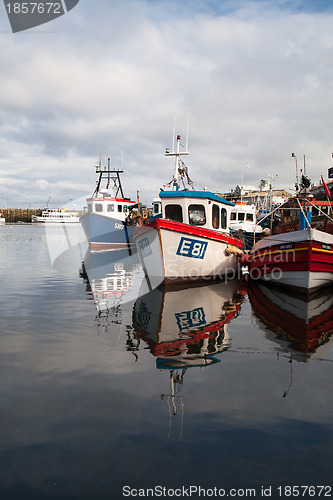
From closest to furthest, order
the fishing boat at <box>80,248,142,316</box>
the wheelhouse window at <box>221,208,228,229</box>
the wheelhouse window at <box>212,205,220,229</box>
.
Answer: the fishing boat at <box>80,248,142,316</box> → the wheelhouse window at <box>212,205,220,229</box> → the wheelhouse window at <box>221,208,228,229</box>

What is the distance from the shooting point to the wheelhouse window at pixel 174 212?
15195 millimetres

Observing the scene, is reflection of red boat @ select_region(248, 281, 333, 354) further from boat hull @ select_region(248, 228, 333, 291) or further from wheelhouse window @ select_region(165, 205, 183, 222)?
wheelhouse window @ select_region(165, 205, 183, 222)

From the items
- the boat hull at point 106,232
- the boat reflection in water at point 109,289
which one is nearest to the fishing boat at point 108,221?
the boat hull at point 106,232

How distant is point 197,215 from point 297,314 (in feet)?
23.2

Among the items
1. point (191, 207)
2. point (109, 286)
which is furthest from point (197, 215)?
point (109, 286)

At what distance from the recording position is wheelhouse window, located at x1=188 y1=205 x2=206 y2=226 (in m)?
15.3

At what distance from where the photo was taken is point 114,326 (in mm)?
8305

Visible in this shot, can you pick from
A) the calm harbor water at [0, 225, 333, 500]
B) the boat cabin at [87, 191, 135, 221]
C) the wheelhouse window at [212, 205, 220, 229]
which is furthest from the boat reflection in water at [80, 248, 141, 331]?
the boat cabin at [87, 191, 135, 221]

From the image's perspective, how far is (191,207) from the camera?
1522cm

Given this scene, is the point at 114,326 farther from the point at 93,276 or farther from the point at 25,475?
the point at 93,276

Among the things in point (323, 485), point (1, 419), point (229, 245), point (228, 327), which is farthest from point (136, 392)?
point (229, 245)

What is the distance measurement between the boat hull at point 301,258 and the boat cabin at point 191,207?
296 centimetres

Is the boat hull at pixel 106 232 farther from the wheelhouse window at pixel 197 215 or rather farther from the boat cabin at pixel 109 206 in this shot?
the wheelhouse window at pixel 197 215

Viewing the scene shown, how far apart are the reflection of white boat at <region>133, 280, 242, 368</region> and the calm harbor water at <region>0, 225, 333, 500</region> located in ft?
0.18
